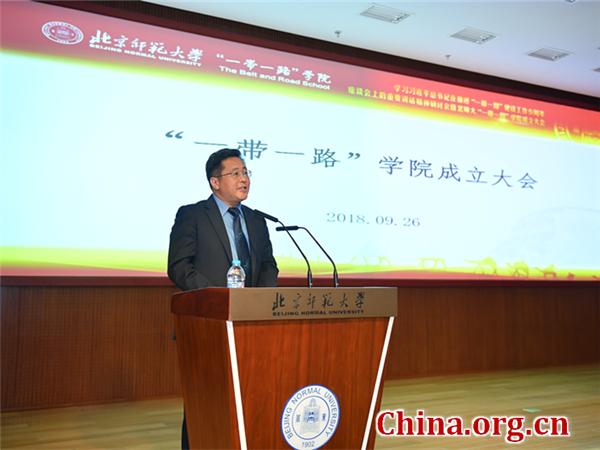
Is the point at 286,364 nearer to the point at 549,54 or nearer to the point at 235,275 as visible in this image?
the point at 235,275

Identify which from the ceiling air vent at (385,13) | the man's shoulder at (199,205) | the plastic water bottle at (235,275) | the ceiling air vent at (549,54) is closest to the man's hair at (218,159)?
the man's shoulder at (199,205)

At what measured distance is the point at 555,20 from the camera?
14.7ft

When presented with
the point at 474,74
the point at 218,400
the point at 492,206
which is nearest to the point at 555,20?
A: the point at 474,74

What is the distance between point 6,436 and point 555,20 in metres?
4.46

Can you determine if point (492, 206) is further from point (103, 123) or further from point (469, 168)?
point (103, 123)

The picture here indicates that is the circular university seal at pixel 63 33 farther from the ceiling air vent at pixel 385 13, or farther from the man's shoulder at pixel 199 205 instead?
the man's shoulder at pixel 199 205

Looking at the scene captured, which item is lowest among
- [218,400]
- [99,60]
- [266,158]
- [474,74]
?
[218,400]

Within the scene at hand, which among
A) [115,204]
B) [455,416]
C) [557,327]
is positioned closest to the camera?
[455,416]

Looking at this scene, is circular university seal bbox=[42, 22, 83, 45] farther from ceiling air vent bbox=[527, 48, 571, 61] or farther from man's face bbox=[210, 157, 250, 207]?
ceiling air vent bbox=[527, 48, 571, 61]

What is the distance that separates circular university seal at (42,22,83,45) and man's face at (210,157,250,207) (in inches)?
82.7

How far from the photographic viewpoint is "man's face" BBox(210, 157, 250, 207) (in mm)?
2316

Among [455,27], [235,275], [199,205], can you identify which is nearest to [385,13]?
[455,27]

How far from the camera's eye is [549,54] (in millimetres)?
5129

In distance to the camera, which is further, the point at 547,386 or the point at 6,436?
the point at 547,386
